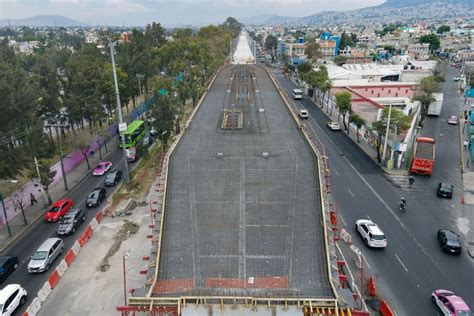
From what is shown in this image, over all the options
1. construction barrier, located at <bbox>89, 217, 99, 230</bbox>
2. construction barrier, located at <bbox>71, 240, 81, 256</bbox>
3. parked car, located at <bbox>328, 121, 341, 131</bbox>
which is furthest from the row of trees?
parked car, located at <bbox>328, 121, 341, 131</bbox>

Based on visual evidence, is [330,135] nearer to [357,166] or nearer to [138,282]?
[357,166]

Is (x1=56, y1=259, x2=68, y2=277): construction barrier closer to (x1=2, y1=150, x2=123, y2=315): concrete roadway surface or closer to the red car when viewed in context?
(x1=2, y1=150, x2=123, y2=315): concrete roadway surface

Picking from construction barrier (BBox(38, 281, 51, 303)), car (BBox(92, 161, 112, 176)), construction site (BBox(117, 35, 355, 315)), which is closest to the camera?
→ construction site (BBox(117, 35, 355, 315))

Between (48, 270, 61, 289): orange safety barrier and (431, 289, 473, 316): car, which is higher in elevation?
(431, 289, 473, 316): car

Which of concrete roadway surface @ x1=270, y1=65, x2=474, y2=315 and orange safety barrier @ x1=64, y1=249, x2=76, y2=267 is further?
orange safety barrier @ x1=64, y1=249, x2=76, y2=267

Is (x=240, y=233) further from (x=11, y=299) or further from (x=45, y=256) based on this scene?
(x=45, y=256)

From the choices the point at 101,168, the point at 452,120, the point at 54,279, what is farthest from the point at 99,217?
the point at 452,120
